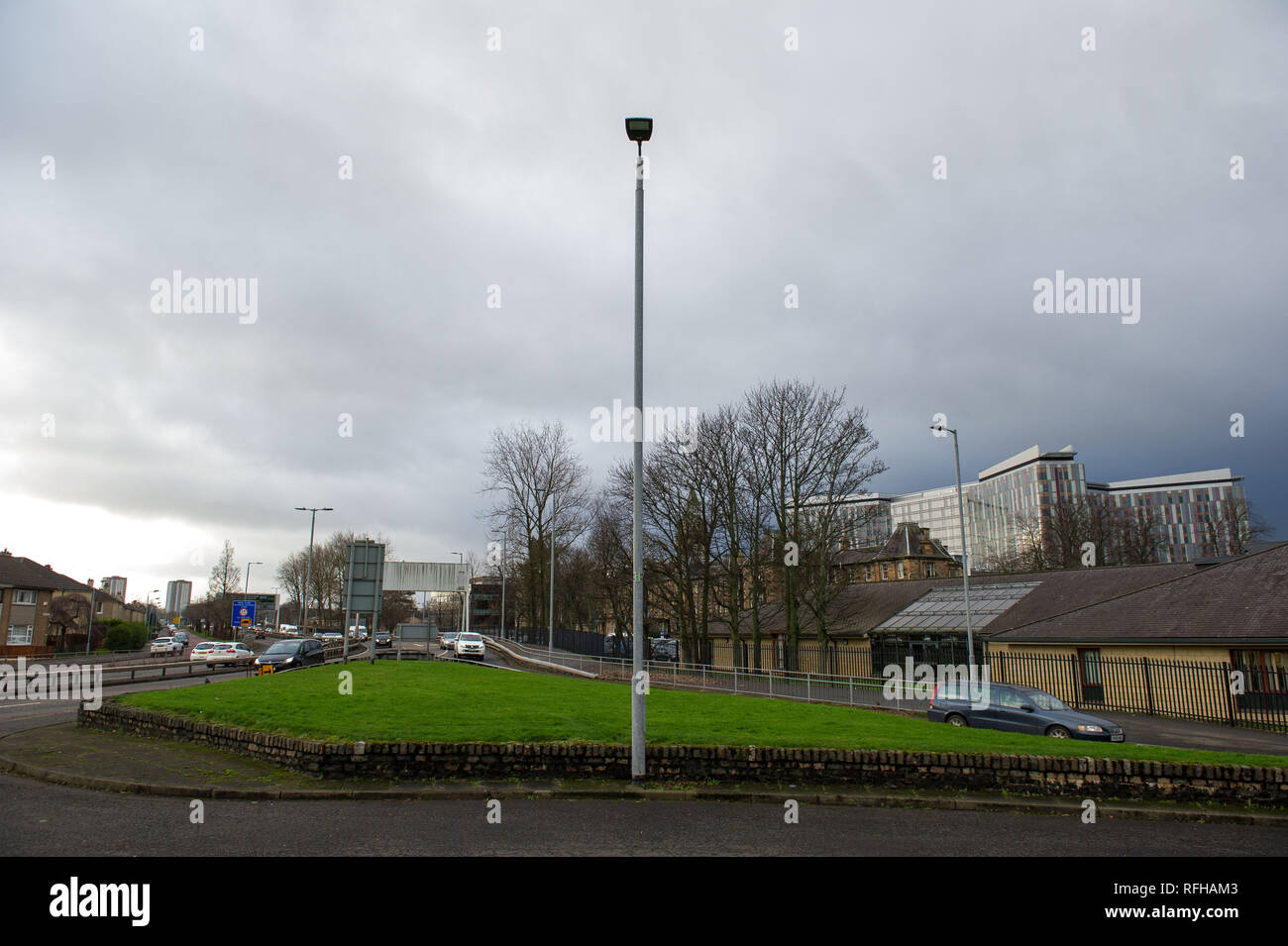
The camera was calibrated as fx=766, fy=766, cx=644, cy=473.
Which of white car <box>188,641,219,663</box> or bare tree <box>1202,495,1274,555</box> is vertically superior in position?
bare tree <box>1202,495,1274,555</box>

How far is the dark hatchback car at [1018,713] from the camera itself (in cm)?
1652

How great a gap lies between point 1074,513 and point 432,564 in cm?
4568

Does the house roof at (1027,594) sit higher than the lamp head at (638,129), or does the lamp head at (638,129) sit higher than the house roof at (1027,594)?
the lamp head at (638,129)

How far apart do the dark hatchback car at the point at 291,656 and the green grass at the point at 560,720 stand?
1487cm

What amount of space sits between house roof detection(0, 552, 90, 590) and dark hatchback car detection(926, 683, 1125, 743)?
60.9 metres

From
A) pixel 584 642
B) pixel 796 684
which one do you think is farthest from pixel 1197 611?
pixel 584 642

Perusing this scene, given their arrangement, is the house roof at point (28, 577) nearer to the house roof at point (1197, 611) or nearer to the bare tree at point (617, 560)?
the bare tree at point (617, 560)

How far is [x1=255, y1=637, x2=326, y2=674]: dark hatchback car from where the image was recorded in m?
32.5

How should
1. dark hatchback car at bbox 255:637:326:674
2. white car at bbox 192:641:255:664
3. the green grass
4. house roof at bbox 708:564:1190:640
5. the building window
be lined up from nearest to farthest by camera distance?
the green grass → dark hatchback car at bbox 255:637:326:674 → house roof at bbox 708:564:1190:640 → white car at bbox 192:641:255:664 → the building window

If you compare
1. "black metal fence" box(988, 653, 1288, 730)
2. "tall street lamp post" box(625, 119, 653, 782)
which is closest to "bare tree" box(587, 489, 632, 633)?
"black metal fence" box(988, 653, 1288, 730)

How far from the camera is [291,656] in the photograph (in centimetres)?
3353

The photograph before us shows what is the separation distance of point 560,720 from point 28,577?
2605 inches

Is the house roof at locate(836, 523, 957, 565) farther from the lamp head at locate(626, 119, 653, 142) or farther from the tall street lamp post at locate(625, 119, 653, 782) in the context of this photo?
the lamp head at locate(626, 119, 653, 142)

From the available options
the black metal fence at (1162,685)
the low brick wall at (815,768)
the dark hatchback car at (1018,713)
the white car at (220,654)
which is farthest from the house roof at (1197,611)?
the white car at (220,654)
